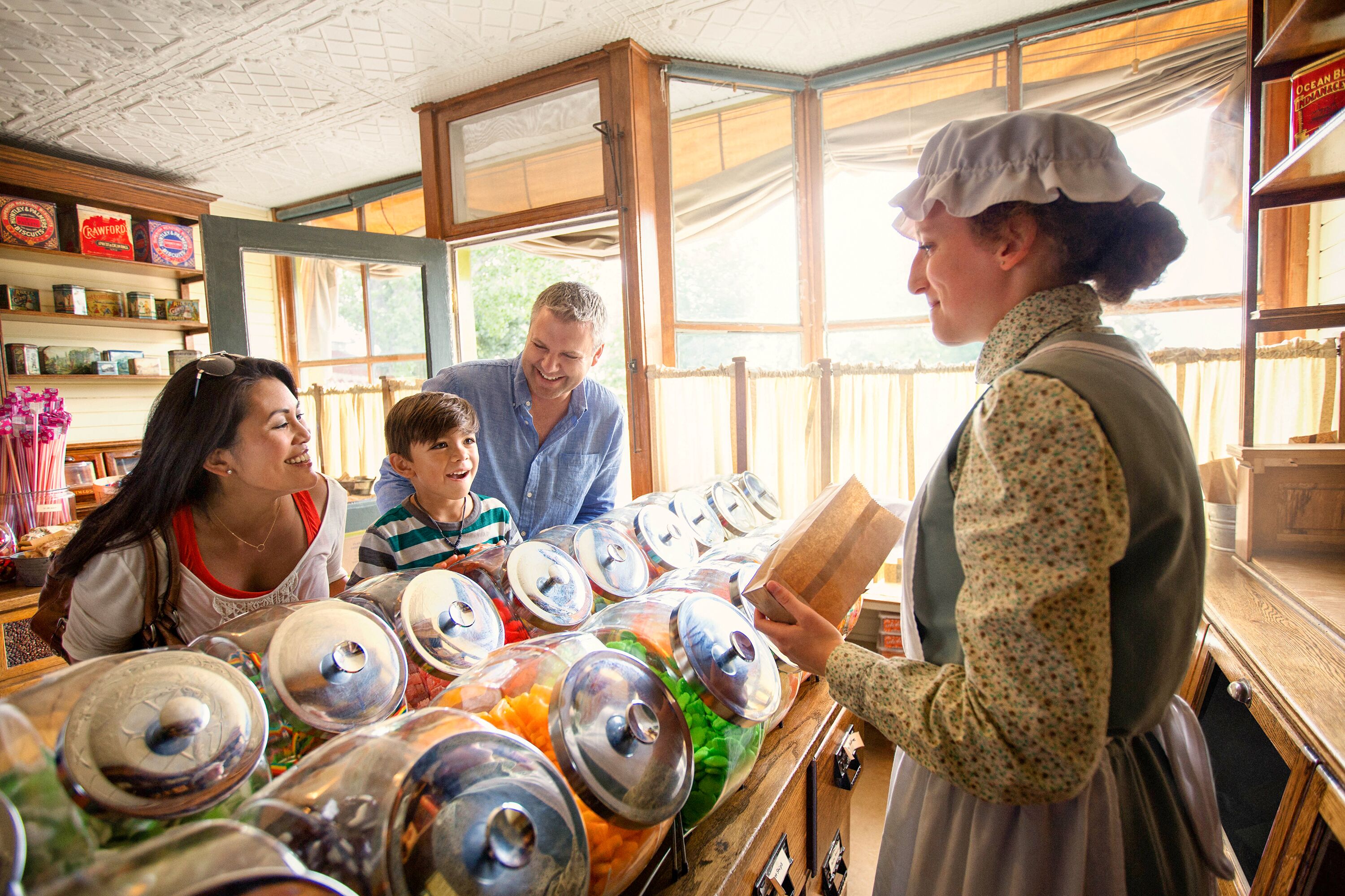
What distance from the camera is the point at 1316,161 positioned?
182 cm

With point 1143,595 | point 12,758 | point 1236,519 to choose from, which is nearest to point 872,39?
point 1236,519

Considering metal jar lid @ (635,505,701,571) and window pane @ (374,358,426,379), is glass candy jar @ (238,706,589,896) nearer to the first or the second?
metal jar lid @ (635,505,701,571)

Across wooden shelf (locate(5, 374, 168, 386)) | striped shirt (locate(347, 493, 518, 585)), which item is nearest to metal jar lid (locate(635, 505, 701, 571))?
striped shirt (locate(347, 493, 518, 585))

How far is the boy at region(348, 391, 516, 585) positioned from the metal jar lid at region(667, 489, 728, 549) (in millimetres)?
441

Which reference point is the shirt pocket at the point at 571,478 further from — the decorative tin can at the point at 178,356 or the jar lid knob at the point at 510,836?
the decorative tin can at the point at 178,356

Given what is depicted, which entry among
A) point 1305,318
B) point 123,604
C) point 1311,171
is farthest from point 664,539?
point 1311,171

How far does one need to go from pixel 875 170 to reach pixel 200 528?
326 cm

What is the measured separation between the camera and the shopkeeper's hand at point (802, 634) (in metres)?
0.87

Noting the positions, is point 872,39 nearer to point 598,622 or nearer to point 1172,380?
point 1172,380

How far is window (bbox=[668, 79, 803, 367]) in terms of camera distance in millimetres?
3367

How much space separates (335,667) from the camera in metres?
0.74

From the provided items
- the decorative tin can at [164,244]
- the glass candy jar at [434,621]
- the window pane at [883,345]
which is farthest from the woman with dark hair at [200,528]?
the decorative tin can at [164,244]

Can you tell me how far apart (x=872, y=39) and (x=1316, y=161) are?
1843 millimetres

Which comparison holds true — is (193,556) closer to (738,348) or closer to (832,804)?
(832,804)
